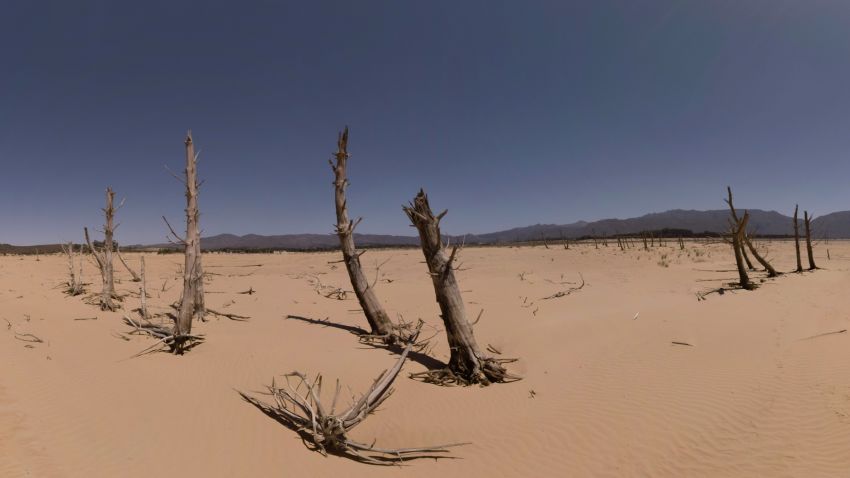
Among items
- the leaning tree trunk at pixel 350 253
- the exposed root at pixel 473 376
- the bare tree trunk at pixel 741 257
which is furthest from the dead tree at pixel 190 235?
the bare tree trunk at pixel 741 257

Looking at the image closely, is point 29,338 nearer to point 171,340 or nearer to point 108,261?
point 171,340

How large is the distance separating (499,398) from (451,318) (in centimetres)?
141

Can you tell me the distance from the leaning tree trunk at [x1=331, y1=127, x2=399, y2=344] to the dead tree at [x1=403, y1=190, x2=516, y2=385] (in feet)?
8.76

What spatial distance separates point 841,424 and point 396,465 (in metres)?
4.91

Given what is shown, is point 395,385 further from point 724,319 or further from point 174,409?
point 724,319

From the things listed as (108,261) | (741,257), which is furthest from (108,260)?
(741,257)

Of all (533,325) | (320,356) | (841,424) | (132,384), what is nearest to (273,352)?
(320,356)

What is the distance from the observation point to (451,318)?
20.9ft

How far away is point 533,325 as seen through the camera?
9719mm

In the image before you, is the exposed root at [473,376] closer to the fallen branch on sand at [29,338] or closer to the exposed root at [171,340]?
the exposed root at [171,340]

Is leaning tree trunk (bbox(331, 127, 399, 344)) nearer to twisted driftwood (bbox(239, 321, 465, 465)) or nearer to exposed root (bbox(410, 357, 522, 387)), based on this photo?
exposed root (bbox(410, 357, 522, 387))

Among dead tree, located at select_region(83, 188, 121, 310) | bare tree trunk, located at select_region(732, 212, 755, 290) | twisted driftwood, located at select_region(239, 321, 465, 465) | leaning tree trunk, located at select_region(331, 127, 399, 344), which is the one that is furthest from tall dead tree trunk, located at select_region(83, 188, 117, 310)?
bare tree trunk, located at select_region(732, 212, 755, 290)

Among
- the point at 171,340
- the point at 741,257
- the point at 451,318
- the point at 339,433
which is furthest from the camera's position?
the point at 741,257

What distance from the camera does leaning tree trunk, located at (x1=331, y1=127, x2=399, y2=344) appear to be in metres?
8.86
